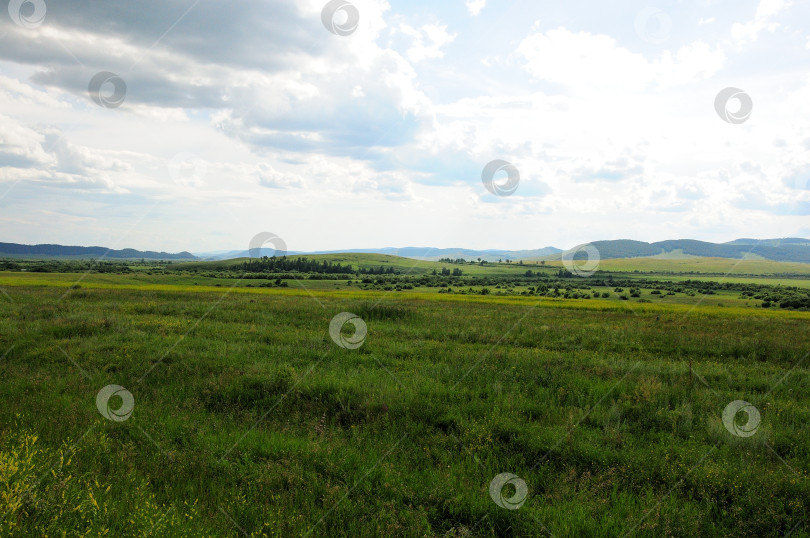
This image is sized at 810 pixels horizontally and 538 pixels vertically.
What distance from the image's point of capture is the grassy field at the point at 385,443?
5137mm

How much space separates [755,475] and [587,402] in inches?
127

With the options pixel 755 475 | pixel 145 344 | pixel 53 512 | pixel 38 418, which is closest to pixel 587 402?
pixel 755 475

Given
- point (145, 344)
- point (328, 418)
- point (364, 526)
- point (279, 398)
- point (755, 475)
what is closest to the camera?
A: point (364, 526)

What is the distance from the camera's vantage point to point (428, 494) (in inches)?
223

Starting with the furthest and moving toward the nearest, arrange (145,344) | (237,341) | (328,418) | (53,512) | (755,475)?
(237,341) < (145,344) < (328,418) < (755,475) < (53,512)

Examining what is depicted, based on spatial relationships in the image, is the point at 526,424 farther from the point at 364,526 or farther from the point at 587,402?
the point at 364,526

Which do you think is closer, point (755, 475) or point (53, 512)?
point (53, 512)

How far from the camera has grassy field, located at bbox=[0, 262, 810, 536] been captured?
5.14 meters

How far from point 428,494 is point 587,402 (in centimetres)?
502

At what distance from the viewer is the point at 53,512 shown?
461cm

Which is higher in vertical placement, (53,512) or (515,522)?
(53,512)

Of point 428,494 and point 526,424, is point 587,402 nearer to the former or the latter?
point 526,424

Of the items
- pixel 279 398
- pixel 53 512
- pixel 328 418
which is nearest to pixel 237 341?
pixel 279 398

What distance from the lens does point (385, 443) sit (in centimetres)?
720
